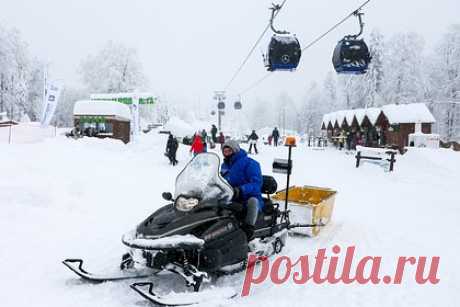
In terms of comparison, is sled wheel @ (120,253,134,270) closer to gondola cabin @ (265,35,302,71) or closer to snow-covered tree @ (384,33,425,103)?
gondola cabin @ (265,35,302,71)

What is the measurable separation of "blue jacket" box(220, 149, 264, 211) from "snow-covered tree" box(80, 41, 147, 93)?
47.1 meters

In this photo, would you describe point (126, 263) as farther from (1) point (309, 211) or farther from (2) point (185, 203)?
(1) point (309, 211)

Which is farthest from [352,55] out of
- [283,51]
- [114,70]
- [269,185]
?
[114,70]

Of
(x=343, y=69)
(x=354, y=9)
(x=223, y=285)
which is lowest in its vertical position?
(x=223, y=285)

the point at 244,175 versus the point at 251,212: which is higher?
the point at 244,175

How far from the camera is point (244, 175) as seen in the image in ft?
16.2

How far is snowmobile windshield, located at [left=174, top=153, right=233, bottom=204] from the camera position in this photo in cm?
432

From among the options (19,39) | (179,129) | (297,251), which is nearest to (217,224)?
→ (297,251)

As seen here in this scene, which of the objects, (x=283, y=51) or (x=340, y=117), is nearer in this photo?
(x=283, y=51)

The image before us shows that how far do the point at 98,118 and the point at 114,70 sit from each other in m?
22.6

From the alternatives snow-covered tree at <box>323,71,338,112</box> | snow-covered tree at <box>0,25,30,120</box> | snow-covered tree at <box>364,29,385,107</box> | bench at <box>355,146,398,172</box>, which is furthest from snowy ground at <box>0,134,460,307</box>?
snow-covered tree at <box>323,71,338,112</box>

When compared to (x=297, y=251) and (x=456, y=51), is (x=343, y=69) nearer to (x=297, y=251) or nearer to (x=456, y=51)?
(x=297, y=251)

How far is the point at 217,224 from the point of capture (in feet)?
13.1

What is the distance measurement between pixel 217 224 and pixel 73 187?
5419mm
